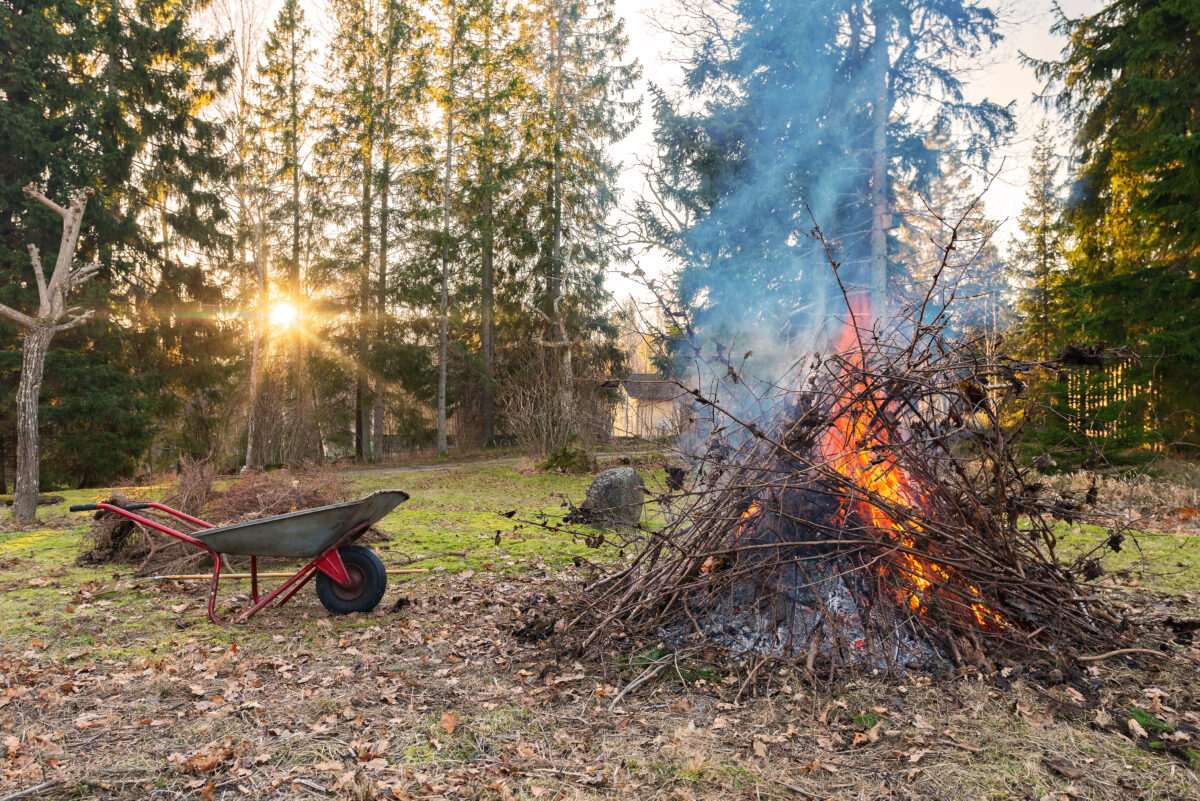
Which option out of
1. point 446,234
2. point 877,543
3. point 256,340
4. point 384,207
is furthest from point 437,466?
point 877,543

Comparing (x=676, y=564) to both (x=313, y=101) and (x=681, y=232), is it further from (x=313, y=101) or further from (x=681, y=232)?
(x=313, y=101)

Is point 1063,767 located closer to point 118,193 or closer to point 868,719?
point 868,719

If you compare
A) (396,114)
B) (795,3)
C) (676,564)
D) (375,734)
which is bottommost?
(375,734)

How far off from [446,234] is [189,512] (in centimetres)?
1331

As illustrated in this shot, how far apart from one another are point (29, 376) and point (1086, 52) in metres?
16.4

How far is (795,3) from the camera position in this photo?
397 inches

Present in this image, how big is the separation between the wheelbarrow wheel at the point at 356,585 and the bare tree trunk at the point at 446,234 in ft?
46.7

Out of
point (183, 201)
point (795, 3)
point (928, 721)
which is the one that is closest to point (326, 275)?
point (183, 201)

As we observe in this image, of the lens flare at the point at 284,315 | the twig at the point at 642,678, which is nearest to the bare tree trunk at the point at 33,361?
the twig at the point at 642,678

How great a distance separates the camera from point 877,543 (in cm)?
280

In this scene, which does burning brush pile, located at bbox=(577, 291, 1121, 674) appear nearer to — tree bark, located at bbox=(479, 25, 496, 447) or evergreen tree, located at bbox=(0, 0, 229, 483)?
evergreen tree, located at bbox=(0, 0, 229, 483)

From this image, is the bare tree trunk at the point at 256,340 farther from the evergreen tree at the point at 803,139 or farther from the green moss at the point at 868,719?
the green moss at the point at 868,719

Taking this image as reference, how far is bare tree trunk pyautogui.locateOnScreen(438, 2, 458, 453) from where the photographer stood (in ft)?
58.5

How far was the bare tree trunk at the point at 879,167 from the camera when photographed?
973 centimetres
